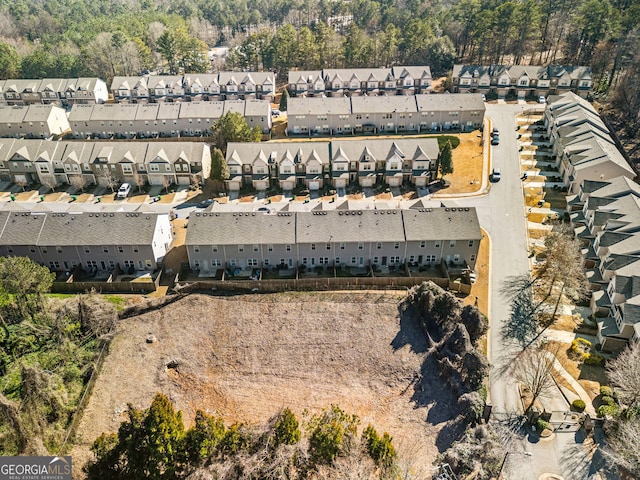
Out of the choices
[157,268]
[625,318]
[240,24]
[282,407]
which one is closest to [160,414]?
[282,407]

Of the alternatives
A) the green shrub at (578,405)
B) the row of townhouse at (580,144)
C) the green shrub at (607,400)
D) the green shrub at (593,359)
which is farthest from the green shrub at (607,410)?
the row of townhouse at (580,144)

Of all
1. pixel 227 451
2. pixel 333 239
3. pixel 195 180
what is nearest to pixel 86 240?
pixel 195 180

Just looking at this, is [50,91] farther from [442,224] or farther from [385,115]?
[442,224]

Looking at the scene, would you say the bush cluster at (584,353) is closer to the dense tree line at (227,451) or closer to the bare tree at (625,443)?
the bare tree at (625,443)

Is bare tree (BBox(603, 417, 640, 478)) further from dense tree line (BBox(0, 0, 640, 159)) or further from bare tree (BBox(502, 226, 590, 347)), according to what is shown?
dense tree line (BBox(0, 0, 640, 159))

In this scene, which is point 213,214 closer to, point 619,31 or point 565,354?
point 565,354

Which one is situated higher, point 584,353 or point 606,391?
point 584,353
